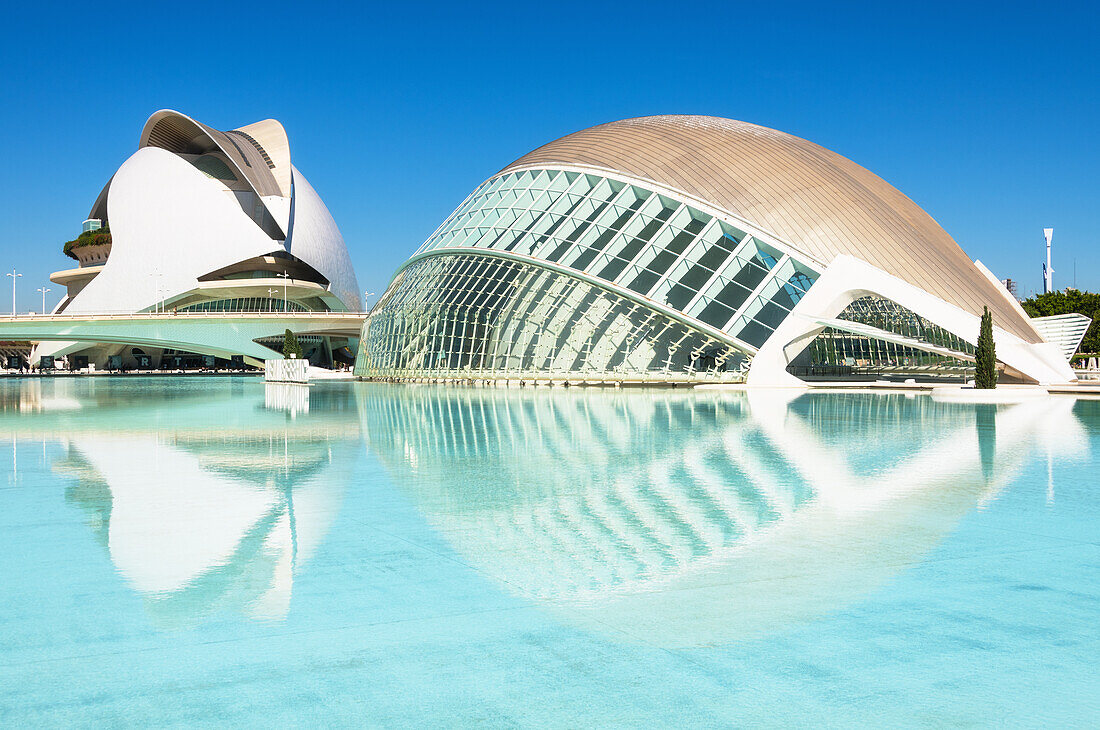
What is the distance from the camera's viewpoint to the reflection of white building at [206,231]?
7975 cm

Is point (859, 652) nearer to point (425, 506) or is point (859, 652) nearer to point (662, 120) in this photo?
point (425, 506)

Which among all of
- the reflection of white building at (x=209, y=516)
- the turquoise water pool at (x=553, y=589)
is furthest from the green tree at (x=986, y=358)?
the reflection of white building at (x=209, y=516)


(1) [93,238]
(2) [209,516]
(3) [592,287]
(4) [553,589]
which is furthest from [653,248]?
(1) [93,238]

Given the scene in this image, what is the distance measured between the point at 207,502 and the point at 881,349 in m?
34.7

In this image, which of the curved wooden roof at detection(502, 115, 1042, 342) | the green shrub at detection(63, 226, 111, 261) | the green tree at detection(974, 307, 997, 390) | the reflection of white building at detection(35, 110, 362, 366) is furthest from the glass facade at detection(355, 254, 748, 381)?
the green shrub at detection(63, 226, 111, 261)

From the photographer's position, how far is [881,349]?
38.8 m

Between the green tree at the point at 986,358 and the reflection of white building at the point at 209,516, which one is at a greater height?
the green tree at the point at 986,358

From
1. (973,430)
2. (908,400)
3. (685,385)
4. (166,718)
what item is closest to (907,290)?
(908,400)

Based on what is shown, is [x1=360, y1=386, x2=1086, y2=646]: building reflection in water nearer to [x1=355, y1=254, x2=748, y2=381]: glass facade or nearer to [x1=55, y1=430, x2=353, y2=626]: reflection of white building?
[x1=55, y1=430, x2=353, y2=626]: reflection of white building

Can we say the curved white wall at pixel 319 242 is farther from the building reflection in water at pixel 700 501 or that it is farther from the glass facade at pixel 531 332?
the building reflection in water at pixel 700 501

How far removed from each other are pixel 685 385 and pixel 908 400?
9.02 m

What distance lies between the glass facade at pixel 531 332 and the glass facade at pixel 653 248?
74cm

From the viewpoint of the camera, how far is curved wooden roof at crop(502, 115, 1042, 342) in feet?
95.2

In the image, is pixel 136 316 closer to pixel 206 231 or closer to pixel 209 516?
pixel 206 231
